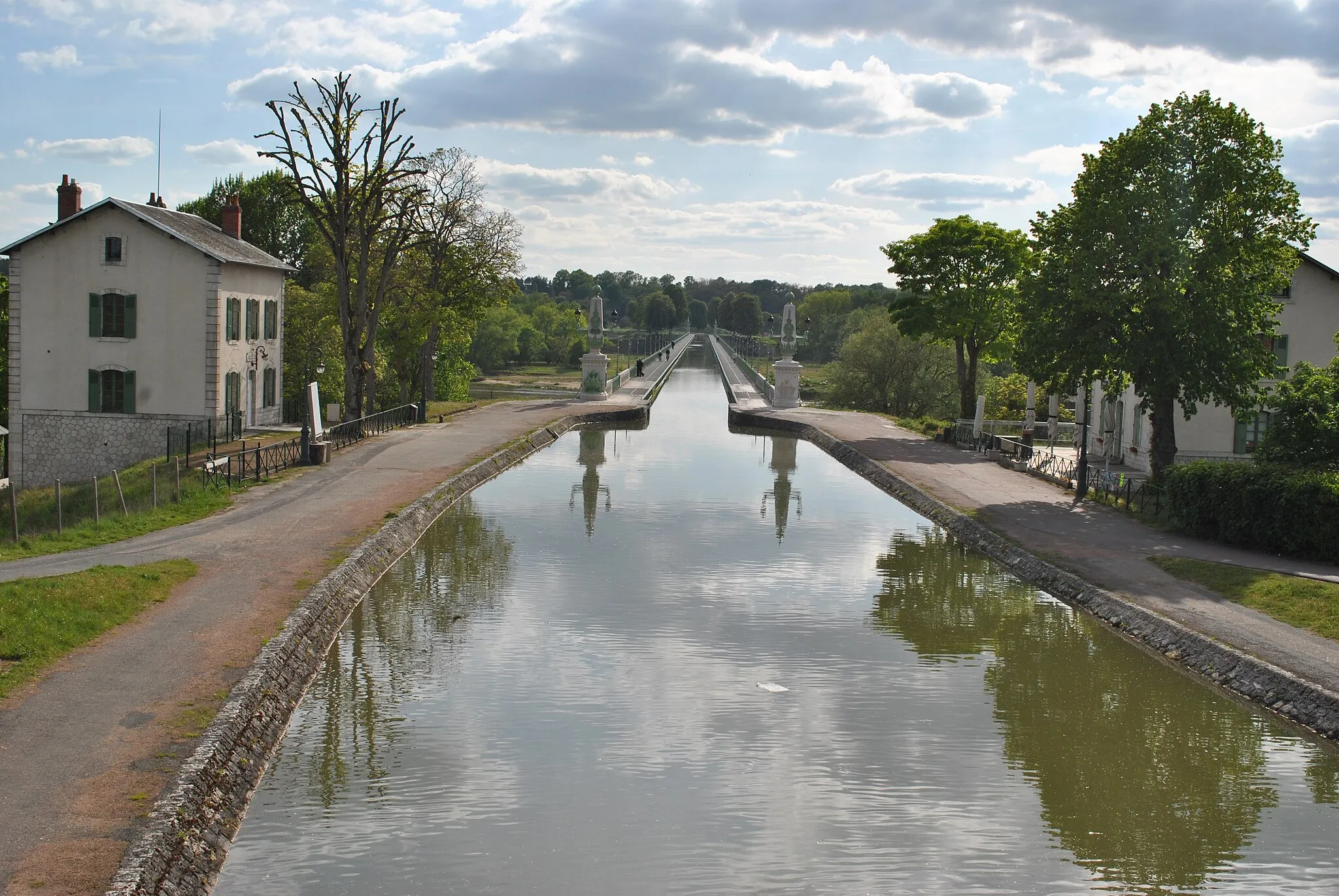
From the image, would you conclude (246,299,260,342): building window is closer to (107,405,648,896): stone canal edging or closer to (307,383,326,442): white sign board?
(307,383,326,442): white sign board

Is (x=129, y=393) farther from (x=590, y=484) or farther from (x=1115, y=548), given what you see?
(x=1115, y=548)

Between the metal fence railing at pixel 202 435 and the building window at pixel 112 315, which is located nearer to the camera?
the metal fence railing at pixel 202 435

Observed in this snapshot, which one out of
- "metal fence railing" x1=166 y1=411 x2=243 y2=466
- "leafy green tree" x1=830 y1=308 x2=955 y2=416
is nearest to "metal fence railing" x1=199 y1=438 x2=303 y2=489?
Answer: "metal fence railing" x1=166 y1=411 x2=243 y2=466

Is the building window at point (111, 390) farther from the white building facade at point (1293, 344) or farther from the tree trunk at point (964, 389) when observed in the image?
the tree trunk at point (964, 389)

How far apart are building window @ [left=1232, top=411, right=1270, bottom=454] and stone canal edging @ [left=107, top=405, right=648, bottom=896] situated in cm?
2395

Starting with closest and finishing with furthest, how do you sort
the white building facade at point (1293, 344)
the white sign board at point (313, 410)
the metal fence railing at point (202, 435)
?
the white sign board at point (313, 410) → the white building facade at point (1293, 344) → the metal fence railing at point (202, 435)

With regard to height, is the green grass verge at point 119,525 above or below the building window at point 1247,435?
below

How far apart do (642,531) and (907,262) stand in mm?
26342

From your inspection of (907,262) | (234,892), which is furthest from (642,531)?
(907,262)

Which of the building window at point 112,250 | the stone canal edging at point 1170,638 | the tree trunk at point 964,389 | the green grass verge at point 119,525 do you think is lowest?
the stone canal edging at point 1170,638

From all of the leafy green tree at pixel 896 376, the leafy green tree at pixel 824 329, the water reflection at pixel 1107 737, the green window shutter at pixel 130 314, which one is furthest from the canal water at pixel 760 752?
the leafy green tree at pixel 824 329

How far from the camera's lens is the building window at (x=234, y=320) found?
120 feet

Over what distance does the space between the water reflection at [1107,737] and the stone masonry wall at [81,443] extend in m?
24.1

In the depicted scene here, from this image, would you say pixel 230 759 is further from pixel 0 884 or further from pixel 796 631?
pixel 796 631
